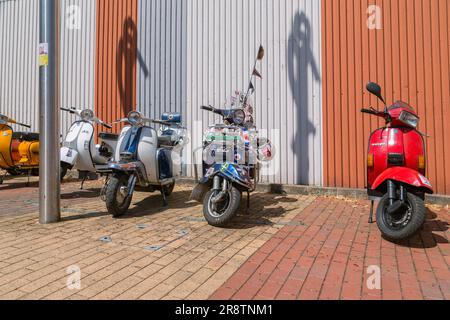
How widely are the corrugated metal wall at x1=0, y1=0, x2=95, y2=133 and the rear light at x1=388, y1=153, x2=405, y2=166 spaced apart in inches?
260

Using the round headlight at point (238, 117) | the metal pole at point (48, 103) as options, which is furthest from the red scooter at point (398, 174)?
the metal pole at point (48, 103)

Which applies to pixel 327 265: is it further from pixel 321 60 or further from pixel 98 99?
pixel 98 99

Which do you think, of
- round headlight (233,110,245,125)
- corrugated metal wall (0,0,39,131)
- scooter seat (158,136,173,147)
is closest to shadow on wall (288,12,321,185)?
round headlight (233,110,245,125)

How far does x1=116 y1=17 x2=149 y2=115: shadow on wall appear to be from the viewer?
7234 mm

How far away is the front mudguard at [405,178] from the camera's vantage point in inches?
117

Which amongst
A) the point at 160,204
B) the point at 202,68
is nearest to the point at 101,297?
the point at 160,204

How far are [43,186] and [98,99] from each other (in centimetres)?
433

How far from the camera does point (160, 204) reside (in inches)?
196

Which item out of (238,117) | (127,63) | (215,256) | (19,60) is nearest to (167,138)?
(238,117)

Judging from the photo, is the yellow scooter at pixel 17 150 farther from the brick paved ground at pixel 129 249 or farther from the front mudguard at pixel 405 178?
the front mudguard at pixel 405 178

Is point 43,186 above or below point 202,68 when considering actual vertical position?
below

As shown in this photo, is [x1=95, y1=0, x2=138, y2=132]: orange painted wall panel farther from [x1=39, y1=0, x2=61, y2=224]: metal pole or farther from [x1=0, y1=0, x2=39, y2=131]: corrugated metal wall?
[x1=39, y1=0, x2=61, y2=224]: metal pole

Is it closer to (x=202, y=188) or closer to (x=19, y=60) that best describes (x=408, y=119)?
(x=202, y=188)

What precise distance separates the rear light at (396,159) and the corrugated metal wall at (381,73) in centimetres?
209
